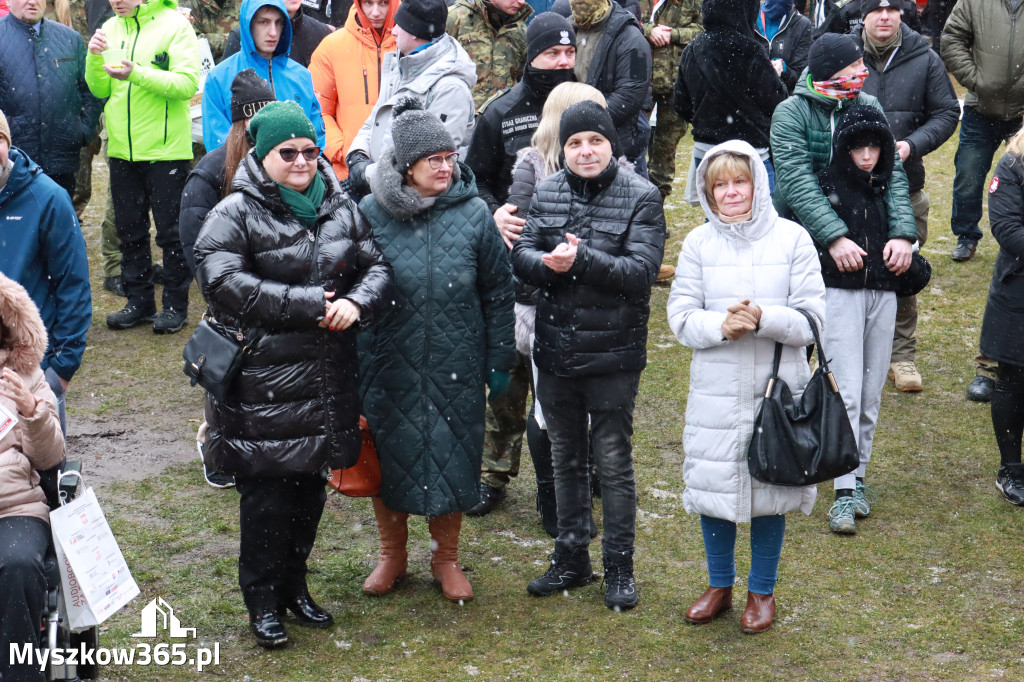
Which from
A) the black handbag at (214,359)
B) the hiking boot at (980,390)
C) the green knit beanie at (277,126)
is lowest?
the hiking boot at (980,390)

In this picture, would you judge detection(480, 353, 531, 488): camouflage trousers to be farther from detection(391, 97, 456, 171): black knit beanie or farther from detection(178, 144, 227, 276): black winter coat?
detection(178, 144, 227, 276): black winter coat

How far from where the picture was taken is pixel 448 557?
529cm

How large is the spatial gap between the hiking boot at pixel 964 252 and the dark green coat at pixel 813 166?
4.22 meters

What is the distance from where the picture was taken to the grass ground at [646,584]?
4.67 metres

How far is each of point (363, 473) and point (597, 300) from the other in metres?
1.24

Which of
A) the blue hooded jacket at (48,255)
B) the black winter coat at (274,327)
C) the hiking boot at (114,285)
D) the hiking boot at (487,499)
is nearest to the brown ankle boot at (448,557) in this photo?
the black winter coat at (274,327)

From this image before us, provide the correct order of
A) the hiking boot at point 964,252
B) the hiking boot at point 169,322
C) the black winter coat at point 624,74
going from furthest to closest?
1. the hiking boot at point 964,252
2. the hiking boot at point 169,322
3. the black winter coat at point 624,74

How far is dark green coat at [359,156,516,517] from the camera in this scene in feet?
16.3

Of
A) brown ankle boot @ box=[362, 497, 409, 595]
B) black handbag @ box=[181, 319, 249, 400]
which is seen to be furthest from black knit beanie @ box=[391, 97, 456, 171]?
brown ankle boot @ box=[362, 497, 409, 595]

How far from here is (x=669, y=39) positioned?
9477mm

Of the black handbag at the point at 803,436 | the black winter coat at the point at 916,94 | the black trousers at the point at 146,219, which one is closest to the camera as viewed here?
the black handbag at the point at 803,436

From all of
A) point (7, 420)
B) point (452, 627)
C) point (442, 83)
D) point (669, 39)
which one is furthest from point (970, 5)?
point (7, 420)

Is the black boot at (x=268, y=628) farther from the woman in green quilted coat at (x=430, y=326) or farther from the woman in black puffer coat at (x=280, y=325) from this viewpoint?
the woman in green quilted coat at (x=430, y=326)

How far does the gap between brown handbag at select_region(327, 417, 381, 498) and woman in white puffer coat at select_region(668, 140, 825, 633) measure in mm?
1326
